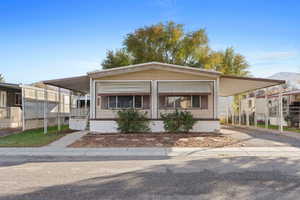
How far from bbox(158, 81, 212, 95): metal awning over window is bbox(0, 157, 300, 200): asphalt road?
555 cm

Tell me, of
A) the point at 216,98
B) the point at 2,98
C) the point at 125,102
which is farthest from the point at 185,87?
the point at 2,98

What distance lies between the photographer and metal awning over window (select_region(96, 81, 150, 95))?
40.8ft

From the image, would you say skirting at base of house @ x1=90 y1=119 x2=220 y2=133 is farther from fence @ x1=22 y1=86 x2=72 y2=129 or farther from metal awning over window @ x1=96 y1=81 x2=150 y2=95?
fence @ x1=22 y1=86 x2=72 y2=129

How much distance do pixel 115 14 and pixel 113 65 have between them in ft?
41.9

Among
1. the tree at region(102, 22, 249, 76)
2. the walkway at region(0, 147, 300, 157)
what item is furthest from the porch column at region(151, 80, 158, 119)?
the tree at region(102, 22, 249, 76)

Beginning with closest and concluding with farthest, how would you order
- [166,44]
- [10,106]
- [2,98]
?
1. [2,98]
2. [10,106]
3. [166,44]

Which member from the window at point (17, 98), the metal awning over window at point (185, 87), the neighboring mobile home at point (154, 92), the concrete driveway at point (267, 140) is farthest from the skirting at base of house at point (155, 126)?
the window at point (17, 98)

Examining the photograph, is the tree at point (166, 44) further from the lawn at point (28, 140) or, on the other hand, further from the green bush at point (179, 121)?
the lawn at point (28, 140)

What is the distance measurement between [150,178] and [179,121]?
740cm

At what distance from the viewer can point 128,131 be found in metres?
12.5

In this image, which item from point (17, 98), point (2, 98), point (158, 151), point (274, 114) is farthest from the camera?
point (274, 114)

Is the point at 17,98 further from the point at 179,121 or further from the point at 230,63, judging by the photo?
the point at 230,63

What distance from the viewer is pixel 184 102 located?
12.9 m

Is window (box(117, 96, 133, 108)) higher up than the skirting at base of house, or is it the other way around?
window (box(117, 96, 133, 108))
